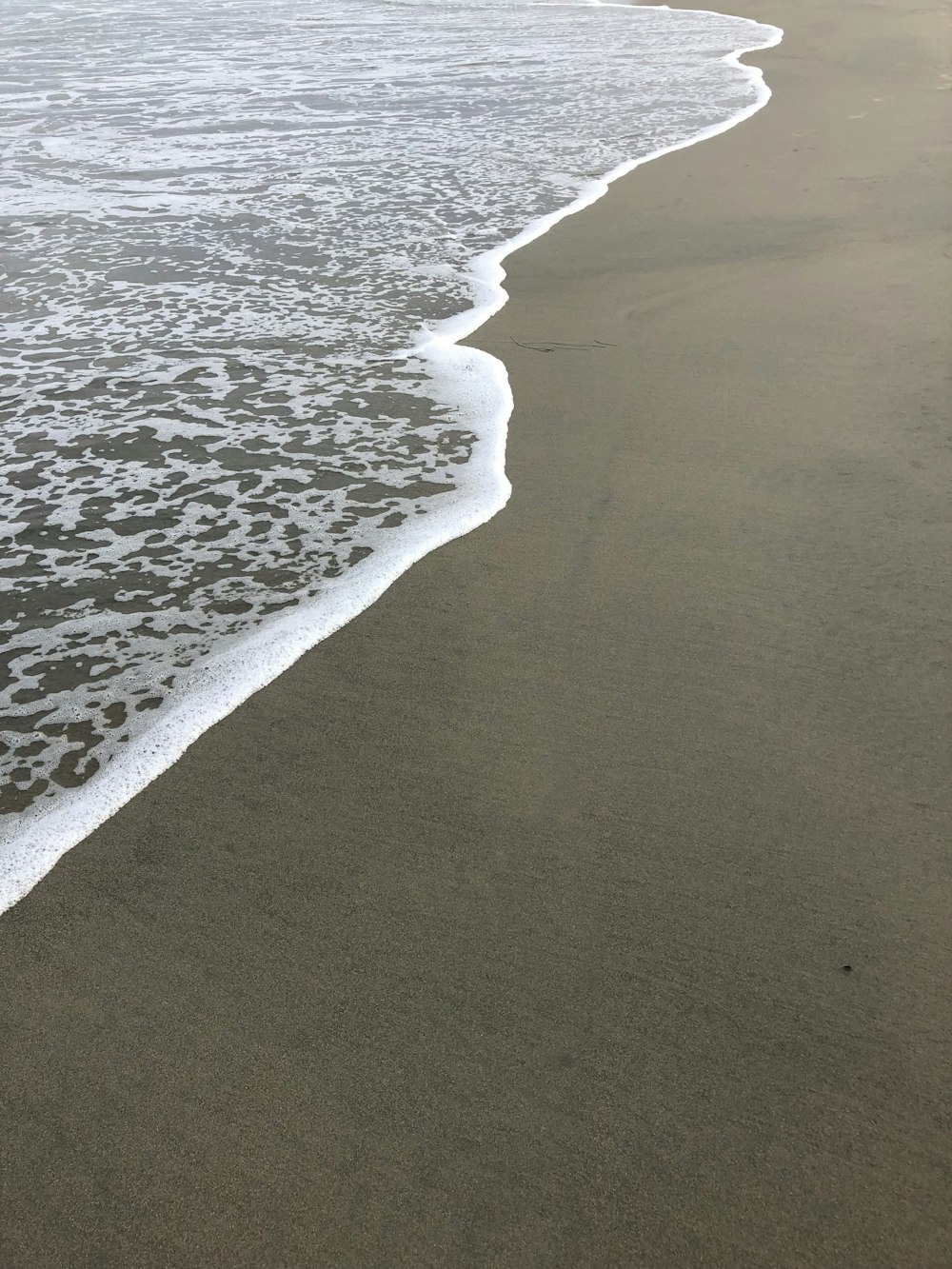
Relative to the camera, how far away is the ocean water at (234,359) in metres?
2.71

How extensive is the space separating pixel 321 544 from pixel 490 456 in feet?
2.48

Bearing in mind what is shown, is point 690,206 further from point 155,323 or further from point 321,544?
point 321,544

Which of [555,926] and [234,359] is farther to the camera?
[234,359]

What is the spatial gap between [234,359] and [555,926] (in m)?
3.32

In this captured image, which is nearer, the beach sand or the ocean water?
the beach sand

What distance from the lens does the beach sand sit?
5.07ft

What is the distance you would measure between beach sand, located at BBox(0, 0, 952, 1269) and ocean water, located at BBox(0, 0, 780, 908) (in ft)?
0.75

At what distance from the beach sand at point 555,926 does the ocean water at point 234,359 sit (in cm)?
23

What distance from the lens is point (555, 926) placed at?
6.39ft

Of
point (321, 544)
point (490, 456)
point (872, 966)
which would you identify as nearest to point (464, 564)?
point (321, 544)

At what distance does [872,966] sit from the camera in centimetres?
185

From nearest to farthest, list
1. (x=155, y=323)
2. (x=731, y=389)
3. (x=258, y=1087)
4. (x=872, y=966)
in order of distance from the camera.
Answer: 1. (x=258, y=1087)
2. (x=872, y=966)
3. (x=731, y=389)
4. (x=155, y=323)

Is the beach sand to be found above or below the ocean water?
below

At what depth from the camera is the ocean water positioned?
2711 millimetres
